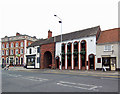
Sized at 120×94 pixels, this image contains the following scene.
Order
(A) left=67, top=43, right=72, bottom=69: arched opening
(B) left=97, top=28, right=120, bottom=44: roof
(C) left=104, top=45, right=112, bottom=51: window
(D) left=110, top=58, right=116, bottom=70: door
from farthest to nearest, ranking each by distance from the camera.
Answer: (A) left=67, top=43, right=72, bottom=69: arched opening, (B) left=97, top=28, right=120, bottom=44: roof, (C) left=104, top=45, right=112, bottom=51: window, (D) left=110, top=58, right=116, bottom=70: door

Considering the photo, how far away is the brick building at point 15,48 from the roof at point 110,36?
31194 millimetres

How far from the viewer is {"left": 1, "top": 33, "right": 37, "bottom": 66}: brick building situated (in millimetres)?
44562

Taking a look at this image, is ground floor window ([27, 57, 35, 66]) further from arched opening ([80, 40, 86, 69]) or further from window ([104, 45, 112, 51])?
window ([104, 45, 112, 51])

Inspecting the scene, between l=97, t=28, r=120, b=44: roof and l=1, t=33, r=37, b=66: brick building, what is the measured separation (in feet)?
102

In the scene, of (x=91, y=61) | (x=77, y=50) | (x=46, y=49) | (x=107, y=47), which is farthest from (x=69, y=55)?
(x=107, y=47)

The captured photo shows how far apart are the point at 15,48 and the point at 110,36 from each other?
38342mm

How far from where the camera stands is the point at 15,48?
46.9m

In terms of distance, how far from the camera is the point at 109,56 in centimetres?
2050

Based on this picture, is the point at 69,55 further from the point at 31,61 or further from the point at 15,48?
the point at 15,48

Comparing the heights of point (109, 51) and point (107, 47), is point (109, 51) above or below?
below

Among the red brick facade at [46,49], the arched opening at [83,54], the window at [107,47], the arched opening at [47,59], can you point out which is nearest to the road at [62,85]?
the window at [107,47]

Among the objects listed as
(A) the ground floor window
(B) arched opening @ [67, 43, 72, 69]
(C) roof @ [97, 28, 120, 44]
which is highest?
(C) roof @ [97, 28, 120, 44]

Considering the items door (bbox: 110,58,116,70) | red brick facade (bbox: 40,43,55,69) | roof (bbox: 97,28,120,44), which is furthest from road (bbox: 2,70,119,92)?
red brick facade (bbox: 40,43,55,69)

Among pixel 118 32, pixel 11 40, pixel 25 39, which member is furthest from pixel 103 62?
pixel 11 40
